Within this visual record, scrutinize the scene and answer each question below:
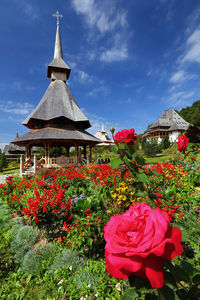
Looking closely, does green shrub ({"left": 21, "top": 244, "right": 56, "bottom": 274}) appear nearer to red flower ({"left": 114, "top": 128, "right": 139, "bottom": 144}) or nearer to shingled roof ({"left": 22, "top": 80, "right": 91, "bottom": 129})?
red flower ({"left": 114, "top": 128, "right": 139, "bottom": 144})

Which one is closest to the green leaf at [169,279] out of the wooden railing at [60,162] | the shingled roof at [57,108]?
the wooden railing at [60,162]

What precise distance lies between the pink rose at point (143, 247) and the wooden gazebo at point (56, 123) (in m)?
11.8

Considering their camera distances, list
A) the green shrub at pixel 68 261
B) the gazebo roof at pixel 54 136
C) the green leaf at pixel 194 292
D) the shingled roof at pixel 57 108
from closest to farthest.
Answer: the green leaf at pixel 194 292, the green shrub at pixel 68 261, the gazebo roof at pixel 54 136, the shingled roof at pixel 57 108

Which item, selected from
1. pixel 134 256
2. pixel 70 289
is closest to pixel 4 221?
pixel 70 289

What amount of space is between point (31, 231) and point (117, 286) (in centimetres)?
221

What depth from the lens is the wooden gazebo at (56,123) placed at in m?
12.5

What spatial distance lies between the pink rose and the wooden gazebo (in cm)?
1183

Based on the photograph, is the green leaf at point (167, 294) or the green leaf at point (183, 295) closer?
the green leaf at point (167, 294)

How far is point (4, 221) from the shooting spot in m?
3.93

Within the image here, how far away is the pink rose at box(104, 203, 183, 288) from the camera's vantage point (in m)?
0.52

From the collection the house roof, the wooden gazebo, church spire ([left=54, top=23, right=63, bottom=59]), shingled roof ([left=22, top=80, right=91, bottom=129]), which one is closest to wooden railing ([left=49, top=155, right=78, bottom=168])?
the wooden gazebo

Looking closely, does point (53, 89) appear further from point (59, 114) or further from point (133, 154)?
point (133, 154)

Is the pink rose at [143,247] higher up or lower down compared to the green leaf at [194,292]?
higher up

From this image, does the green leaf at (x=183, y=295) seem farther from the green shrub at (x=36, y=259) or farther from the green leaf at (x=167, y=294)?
the green shrub at (x=36, y=259)
